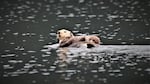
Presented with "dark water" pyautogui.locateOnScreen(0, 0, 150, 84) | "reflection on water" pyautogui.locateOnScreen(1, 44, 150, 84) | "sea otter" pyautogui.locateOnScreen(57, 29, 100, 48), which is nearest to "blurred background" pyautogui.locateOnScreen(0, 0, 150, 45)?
"dark water" pyautogui.locateOnScreen(0, 0, 150, 84)

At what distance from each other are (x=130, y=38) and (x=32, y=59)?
220cm

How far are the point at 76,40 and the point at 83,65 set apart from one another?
1.01 meters

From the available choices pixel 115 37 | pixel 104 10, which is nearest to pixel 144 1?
pixel 104 10

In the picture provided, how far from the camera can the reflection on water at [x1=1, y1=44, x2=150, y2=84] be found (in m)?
7.08

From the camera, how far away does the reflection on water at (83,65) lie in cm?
708

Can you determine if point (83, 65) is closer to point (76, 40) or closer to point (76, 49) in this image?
point (76, 49)

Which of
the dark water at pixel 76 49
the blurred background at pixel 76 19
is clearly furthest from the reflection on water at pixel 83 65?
the blurred background at pixel 76 19

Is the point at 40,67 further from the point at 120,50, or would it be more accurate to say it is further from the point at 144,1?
the point at 144,1

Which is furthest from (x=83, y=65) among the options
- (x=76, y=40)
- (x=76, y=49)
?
(x=76, y=40)

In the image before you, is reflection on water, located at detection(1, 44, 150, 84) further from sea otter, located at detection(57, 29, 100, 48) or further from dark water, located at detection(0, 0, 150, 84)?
sea otter, located at detection(57, 29, 100, 48)

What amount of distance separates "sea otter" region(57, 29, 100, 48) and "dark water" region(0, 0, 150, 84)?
125 millimetres

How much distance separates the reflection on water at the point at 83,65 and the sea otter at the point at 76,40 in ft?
0.35

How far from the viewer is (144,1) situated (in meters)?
15.6

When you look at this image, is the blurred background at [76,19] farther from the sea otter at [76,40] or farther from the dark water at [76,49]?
the sea otter at [76,40]
